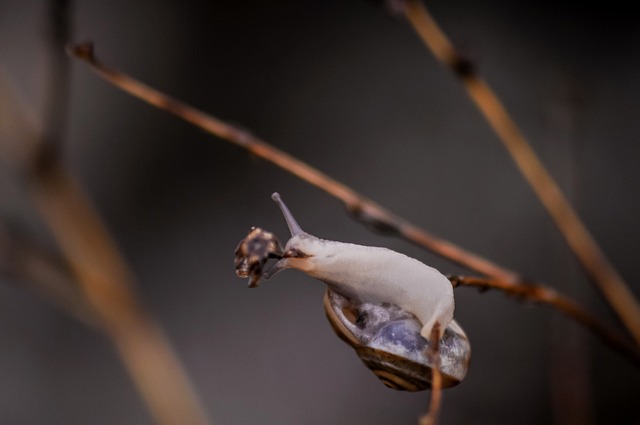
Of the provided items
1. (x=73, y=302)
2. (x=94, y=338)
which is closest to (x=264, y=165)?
(x=94, y=338)

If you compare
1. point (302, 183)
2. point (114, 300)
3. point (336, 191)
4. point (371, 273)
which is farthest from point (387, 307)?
point (302, 183)

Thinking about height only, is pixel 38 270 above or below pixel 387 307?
above

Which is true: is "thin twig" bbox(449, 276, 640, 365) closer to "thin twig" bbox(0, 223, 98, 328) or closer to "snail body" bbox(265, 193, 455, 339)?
"snail body" bbox(265, 193, 455, 339)

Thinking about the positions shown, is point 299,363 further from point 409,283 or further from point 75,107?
point 409,283

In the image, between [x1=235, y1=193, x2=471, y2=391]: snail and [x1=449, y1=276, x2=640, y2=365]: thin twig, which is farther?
[x1=449, y1=276, x2=640, y2=365]: thin twig

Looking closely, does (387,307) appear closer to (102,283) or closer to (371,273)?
(371,273)

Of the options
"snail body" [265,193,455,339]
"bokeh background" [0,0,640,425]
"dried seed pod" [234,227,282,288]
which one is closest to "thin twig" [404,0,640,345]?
"snail body" [265,193,455,339]

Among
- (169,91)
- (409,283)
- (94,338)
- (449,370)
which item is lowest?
(449,370)
